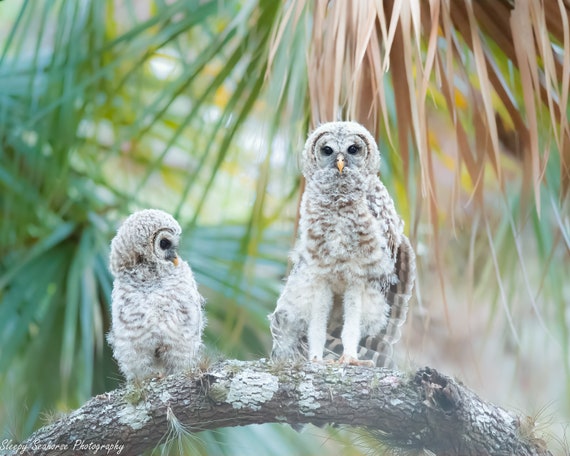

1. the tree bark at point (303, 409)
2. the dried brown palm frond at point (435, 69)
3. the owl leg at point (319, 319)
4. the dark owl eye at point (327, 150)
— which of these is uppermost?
the dried brown palm frond at point (435, 69)

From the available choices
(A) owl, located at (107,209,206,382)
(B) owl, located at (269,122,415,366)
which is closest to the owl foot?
(B) owl, located at (269,122,415,366)

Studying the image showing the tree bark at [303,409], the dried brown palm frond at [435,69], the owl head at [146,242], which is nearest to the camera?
the tree bark at [303,409]

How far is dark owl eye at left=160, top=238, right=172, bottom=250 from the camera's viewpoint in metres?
1.57

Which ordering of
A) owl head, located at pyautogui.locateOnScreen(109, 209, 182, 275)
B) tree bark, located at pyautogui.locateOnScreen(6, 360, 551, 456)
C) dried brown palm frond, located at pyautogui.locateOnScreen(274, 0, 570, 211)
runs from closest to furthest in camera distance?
tree bark, located at pyautogui.locateOnScreen(6, 360, 551, 456)
owl head, located at pyautogui.locateOnScreen(109, 209, 182, 275)
dried brown palm frond, located at pyautogui.locateOnScreen(274, 0, 570, 211)

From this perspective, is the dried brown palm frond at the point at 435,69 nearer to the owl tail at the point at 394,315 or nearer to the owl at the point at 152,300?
the owl tail at the point at 394,315

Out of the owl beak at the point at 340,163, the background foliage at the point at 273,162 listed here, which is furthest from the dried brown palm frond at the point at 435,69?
the owl beak at the point at 340,163

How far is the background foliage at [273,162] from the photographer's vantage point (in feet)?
5.89

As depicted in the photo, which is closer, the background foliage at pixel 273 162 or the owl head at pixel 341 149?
the owl head at pixel 341 149

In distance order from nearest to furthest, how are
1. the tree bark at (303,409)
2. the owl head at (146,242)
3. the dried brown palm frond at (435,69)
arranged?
the tree bark at (303,409) < the owl head at (146,242) < the dried brown palm frond at (435,69)

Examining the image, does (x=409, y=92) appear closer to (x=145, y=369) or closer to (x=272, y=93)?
(x=272, y=93)

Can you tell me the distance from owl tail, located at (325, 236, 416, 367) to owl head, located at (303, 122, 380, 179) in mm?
170

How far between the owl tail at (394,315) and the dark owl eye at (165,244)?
0.33 meters

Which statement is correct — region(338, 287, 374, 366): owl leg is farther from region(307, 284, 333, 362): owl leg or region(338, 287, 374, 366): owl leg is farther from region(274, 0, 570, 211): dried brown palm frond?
region(274, 0, 570, 211): dried brown palm frond

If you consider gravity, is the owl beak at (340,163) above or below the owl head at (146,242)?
above
